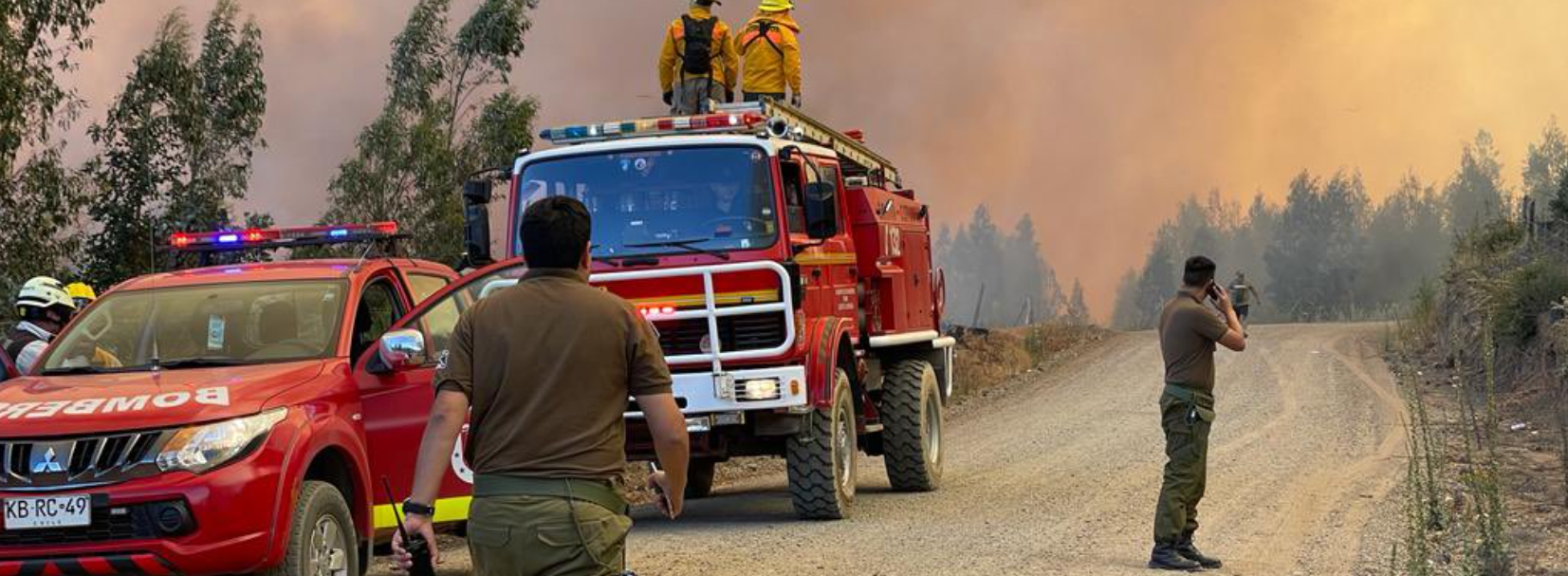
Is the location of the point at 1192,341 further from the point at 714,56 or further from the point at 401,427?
the point at 714,56

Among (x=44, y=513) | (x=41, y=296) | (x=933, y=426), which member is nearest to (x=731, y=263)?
(x=933, y=426)

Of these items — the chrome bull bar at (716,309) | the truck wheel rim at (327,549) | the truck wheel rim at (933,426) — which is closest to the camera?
the truck wheel rim at (327,549)

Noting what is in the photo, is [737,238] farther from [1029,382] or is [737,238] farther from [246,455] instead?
[1029,382]

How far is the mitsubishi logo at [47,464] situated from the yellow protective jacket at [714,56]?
856 cm

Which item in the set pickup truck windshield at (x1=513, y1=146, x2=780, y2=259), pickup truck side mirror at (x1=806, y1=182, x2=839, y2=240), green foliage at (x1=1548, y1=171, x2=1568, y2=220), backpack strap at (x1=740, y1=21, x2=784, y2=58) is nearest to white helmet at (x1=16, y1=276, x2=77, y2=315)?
pickup truck windshield at (x1=513, y1=146, x2=780, y2=259)

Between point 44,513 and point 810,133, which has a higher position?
point 810,133

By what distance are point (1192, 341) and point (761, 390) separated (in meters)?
3.06

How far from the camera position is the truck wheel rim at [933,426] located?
596 inches

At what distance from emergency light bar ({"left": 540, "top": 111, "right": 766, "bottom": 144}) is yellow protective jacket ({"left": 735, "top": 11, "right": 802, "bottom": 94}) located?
8.95 feet

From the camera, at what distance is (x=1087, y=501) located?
45.7ft

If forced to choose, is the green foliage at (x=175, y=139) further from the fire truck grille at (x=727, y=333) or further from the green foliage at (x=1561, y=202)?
the green foliage at (x=1561, y=202)

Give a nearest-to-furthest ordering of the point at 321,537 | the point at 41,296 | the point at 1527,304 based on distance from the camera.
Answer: the point at 321,537 → the point at 41,296 → the point at 1527,304

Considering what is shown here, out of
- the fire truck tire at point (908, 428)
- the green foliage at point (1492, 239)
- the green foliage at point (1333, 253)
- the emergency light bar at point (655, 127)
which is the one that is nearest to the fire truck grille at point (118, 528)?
the emergency light bar at point (655, 127)

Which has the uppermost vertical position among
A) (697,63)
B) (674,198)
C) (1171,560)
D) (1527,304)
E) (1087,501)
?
(697,63)
